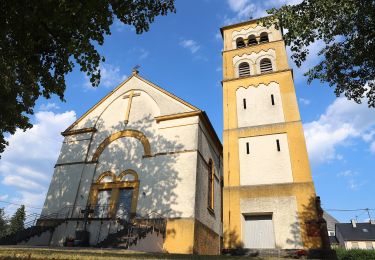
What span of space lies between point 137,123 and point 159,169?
16.2 feet

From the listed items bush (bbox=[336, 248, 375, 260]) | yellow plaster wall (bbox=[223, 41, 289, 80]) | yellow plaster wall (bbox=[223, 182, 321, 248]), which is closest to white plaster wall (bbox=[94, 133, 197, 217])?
yellow plaster wall (bbox=[223, 182, 321, 248])

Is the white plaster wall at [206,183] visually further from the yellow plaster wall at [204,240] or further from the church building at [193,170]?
the yellow plaster wall at [204,240]

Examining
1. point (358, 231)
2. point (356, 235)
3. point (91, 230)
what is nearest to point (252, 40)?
point (91, 230)

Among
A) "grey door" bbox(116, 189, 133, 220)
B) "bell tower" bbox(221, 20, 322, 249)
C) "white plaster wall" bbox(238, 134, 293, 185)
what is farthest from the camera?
"grey door" bbox(116, 189, 133, 220)

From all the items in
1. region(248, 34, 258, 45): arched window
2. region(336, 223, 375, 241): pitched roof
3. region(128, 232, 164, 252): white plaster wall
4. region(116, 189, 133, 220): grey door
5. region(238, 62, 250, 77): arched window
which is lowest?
region(128, 232, 164, 252): white plaster wall

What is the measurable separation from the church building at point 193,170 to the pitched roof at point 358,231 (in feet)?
154

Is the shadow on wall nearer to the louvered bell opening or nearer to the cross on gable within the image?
the cross on gable

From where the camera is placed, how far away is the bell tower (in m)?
15.7

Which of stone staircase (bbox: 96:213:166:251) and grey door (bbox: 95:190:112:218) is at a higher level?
grey door (bbox: 95:190:112:218)

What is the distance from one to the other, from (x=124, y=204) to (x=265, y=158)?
10.2 meters

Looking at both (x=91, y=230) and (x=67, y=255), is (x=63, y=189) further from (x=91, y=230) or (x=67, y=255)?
(x=67, y=255)

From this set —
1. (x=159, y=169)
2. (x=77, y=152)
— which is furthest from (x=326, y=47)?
(x=77, y=152)

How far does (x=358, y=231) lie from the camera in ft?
191

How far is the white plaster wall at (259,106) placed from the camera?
19.5 m
